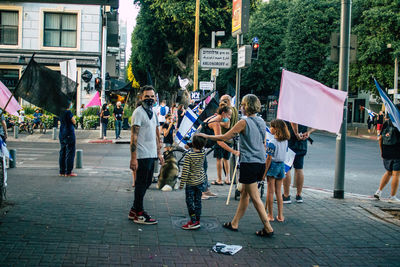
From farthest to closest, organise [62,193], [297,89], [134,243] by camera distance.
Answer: [62,193] < [297,89] < [134,243]

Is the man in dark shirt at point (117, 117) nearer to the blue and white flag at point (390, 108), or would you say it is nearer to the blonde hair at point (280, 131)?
the blonde hair at point (280, 131)

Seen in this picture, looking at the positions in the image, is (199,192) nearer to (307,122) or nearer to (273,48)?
(307,122)

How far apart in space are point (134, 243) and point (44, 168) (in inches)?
281

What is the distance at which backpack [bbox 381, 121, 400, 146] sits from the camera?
25.0 feet

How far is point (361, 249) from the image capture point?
199 inches

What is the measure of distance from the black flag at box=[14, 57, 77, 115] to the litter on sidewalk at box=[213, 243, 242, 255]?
319cm

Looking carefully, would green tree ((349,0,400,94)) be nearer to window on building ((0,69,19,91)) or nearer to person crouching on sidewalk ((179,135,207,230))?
→ window on building ((0,69,19,91))

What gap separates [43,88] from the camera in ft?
20.6

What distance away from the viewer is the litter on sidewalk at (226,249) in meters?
4.77

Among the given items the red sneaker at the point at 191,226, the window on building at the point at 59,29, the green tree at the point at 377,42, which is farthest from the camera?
the green tree at the point at 377,42

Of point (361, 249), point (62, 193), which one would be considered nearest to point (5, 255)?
point (62, 193)

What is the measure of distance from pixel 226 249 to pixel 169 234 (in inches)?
35.4

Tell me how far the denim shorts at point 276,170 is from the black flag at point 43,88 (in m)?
3.28

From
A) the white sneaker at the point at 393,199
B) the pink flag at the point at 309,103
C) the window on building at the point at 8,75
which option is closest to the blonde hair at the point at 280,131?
the pink flag at the point at 309,103
